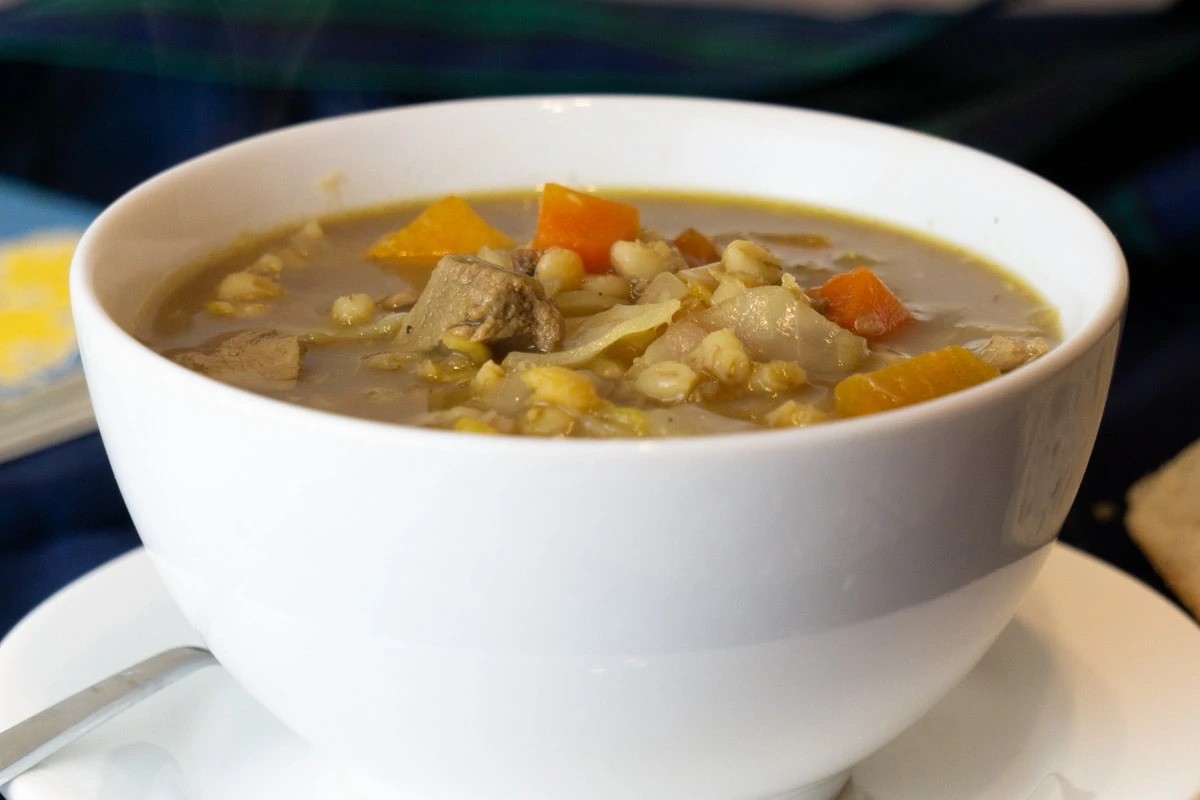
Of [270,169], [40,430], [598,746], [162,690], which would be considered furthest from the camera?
[40,430]

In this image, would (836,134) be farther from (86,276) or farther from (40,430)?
(40,430)

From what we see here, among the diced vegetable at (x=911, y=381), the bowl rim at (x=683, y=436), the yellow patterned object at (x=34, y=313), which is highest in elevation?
the bowl rim at (x=683, y=436)

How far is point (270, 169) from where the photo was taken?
2.34 metres

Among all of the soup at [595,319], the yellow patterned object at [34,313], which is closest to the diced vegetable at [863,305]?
the soup at [595,319]

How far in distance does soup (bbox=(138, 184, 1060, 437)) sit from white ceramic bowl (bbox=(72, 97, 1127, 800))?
212 mm

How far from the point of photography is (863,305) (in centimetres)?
201

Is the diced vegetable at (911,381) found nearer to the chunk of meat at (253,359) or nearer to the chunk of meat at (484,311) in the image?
the chunk of meat at (484,311)

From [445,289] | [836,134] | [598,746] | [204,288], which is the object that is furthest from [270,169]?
[598,746]

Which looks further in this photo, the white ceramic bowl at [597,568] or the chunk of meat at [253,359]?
the chunk of meat at [253,359]

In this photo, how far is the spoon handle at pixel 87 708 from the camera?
1.65 metres

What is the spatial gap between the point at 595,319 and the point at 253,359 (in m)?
0.45

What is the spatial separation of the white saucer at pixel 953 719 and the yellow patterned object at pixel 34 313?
1248mm

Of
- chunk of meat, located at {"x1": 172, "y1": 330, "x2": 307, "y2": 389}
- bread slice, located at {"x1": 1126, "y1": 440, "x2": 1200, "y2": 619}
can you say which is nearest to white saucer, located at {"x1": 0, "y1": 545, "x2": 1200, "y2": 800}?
chunk of meat, located at {"x1": 172, "y1": 330, "x2": 307, "y2": 389}

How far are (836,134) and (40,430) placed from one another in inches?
66.7
